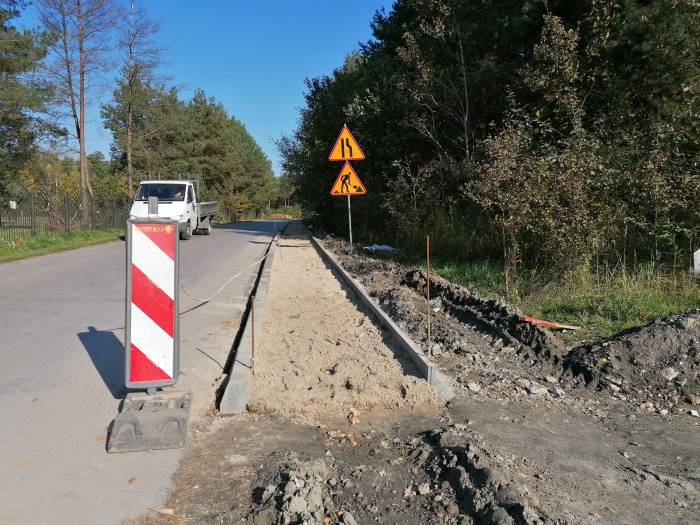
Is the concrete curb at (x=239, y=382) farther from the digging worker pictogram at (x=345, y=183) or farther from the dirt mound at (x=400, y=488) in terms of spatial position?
the digging worker pictogram at (x=345, y=183)

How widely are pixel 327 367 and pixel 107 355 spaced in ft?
8.26

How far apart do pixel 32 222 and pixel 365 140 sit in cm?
1443

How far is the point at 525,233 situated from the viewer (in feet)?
29.4

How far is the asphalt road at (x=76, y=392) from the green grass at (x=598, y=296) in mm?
4144

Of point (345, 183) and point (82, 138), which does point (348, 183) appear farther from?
point (82, 138)

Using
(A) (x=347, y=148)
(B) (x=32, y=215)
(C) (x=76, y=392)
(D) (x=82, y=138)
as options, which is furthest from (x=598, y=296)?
(D) (x=82, y=138)

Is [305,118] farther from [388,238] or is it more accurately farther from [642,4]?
[642,4]

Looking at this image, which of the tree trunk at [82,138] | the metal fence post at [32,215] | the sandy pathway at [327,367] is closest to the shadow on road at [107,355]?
the sandy pathway at [327,367]

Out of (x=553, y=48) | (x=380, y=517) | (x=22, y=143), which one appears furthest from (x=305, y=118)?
(x=380, y=517)

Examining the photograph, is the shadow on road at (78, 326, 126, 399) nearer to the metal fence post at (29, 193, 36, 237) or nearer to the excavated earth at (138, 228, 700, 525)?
the excavated earth at (138, 228, 700, 525)

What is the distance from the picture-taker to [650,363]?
503 cm

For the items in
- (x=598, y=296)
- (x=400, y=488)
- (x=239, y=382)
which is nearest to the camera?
(x=400, y=488)

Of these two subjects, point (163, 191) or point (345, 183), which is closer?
point (345, 183)

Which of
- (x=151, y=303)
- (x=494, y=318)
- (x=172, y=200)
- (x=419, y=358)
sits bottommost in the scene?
(x=419, y=358)
